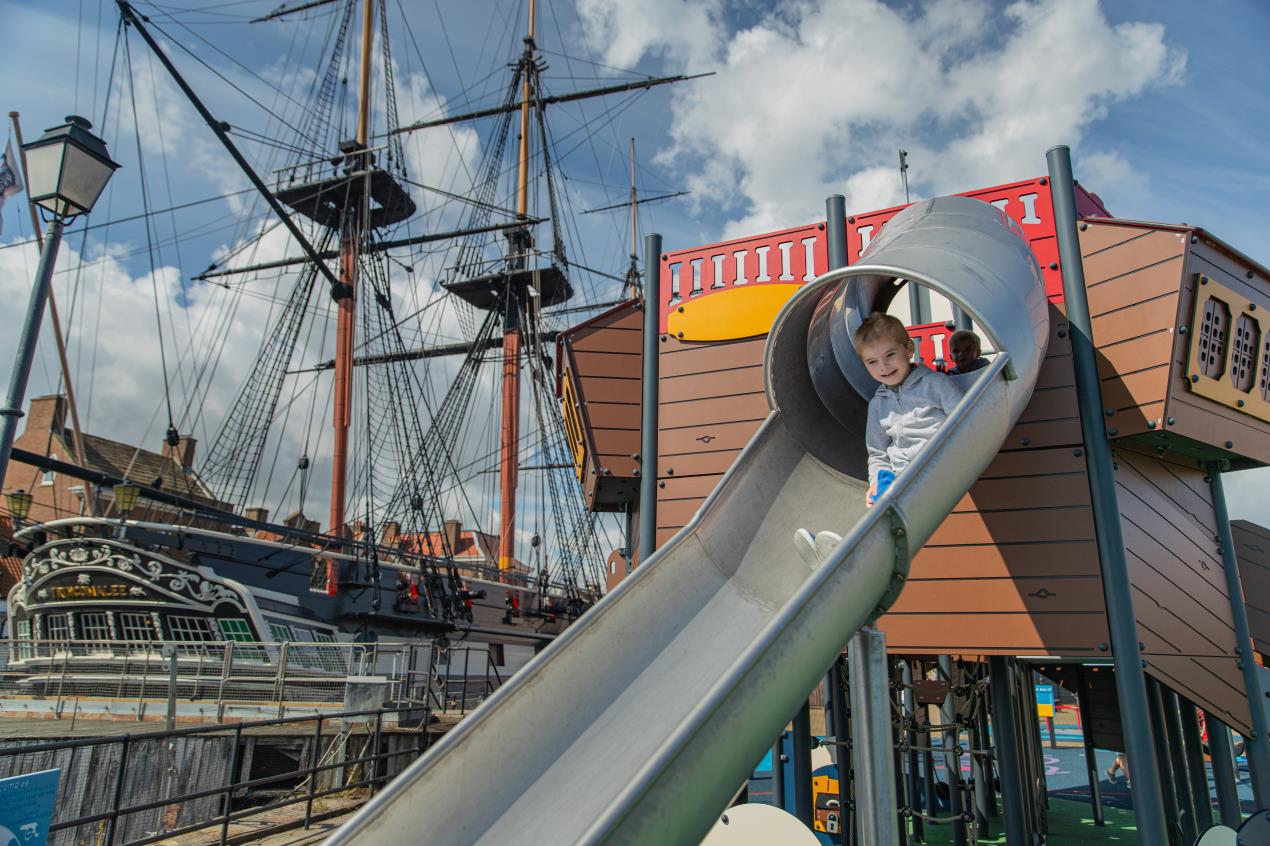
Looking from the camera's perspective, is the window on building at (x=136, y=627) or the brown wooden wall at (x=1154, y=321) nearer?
the brown wooden wall at (x=1154, y=321)

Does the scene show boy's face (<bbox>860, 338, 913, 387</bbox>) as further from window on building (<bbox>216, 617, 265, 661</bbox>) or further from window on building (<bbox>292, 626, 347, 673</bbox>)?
window on building (<bbox>216, 617, 265, 661</bbox>)

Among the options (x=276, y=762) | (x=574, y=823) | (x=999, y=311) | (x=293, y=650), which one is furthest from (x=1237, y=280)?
(x=293, y=650)

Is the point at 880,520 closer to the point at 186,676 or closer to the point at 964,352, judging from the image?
the point at 964,352

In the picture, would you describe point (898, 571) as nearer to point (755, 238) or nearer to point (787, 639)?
point (787, 639)

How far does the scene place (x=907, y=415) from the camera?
139 inches

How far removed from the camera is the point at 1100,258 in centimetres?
483

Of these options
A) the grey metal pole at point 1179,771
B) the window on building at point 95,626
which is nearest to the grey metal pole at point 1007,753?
the grey metal pole at point 1179,771

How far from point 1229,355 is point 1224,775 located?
3.44 meters

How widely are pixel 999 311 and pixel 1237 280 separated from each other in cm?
258

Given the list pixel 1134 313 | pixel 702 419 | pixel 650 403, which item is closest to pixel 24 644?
pixel 650 403

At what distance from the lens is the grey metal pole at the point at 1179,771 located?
Answer: 7.06 m

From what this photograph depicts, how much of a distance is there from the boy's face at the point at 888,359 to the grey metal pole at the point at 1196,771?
5.21m

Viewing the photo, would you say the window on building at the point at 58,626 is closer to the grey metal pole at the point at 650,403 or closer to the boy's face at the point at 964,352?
the grey metal pole at the point at 650,403

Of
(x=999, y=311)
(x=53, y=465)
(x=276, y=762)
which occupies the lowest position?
(x=276, y=762)
